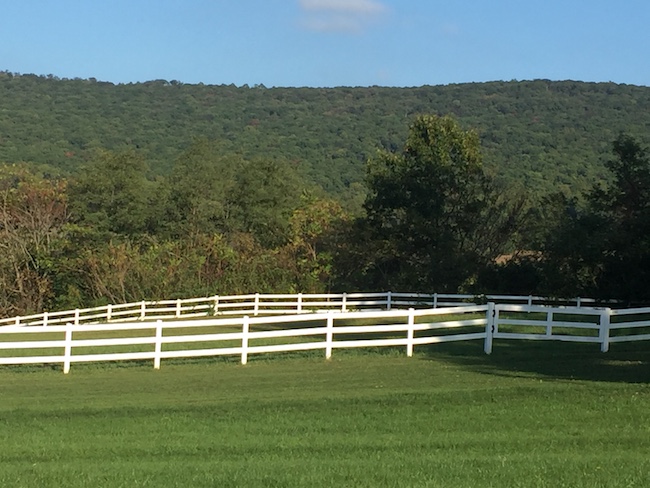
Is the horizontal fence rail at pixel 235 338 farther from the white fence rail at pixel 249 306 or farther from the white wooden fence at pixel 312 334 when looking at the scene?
the white fence rail at pixel 249 306

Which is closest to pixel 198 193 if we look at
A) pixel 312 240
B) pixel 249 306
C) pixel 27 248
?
pixel 312 240

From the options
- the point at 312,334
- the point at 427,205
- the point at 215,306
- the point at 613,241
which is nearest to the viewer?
the point at 312,334

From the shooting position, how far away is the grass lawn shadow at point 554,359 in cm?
1534

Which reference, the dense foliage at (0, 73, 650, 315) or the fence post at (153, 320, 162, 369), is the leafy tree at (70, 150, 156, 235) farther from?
the fence post at (153, 320, 162, 369)

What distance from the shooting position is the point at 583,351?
61.7 feet

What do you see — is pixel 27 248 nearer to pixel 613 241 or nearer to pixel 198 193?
pixel 198 193

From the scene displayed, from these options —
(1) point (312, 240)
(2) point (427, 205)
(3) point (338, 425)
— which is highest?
(2) point (427, 205)

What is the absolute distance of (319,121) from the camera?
5773 inches

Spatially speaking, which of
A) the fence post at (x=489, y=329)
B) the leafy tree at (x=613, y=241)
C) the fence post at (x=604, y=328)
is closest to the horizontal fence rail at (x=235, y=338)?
the fence post at (x=489, y=329)

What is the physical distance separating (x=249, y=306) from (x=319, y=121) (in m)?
113

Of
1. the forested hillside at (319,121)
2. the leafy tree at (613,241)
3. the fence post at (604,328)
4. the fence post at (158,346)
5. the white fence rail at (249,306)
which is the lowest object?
the white fence rail at (249,306)

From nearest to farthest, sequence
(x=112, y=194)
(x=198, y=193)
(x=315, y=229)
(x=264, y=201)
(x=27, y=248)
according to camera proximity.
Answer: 1. (x=27, y=248)
2. (x=315, y=229)
3. (x=112, y=194)
4. (x=198, y=193)
5. (x=264, y=201)

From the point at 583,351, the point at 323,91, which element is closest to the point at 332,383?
the point at 583,351

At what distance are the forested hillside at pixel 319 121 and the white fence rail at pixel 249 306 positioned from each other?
4937 centimetres
